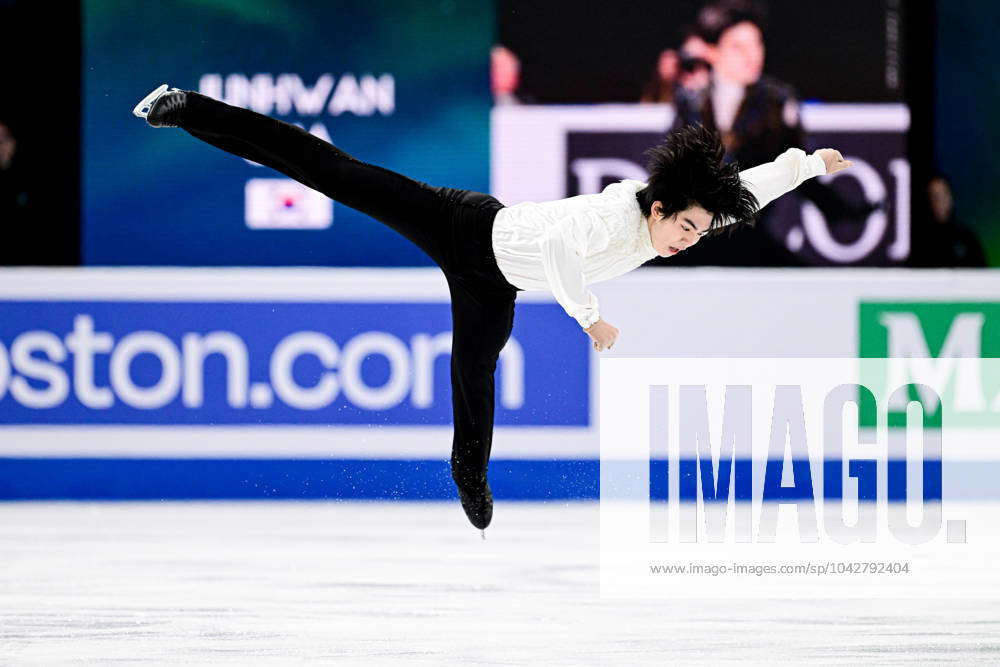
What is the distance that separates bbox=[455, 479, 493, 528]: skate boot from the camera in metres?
5.26

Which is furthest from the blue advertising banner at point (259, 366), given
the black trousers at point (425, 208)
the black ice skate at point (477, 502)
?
the black trousers at point (425, 208)

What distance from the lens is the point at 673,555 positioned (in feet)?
19.6

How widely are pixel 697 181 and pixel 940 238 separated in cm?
409

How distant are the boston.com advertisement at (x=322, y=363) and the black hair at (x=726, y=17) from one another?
1.35 m

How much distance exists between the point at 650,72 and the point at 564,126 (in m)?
0.54

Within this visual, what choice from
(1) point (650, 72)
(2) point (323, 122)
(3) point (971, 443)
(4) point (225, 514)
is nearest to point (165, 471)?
(4) point (225, 514)

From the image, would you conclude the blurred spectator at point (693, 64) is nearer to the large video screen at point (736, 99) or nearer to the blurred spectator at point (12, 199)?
the large video screen at point (736, 99)

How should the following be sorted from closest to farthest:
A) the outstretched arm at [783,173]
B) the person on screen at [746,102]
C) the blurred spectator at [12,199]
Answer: the outstretched arm at [783,173]
the person on screen at [746,102]
the blurred spectator at [12,199]

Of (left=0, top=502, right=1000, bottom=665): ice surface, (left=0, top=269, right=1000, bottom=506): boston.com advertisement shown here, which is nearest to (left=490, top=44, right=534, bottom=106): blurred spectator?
(left=0, top=269, right=1000, bottom=506): boston.com advertisement

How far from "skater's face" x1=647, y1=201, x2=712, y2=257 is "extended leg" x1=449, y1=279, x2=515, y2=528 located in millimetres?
588

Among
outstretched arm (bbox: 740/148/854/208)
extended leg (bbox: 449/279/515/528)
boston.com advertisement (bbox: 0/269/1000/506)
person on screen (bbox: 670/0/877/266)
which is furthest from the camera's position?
person on screen (bbox: 670/0/877/266)

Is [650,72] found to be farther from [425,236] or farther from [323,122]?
[425,236]

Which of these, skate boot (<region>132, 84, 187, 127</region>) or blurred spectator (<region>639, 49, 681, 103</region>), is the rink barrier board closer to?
blurred spectator (<region>639, 49, 681, 103</region>)

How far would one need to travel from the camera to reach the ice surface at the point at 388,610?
13.5ft
